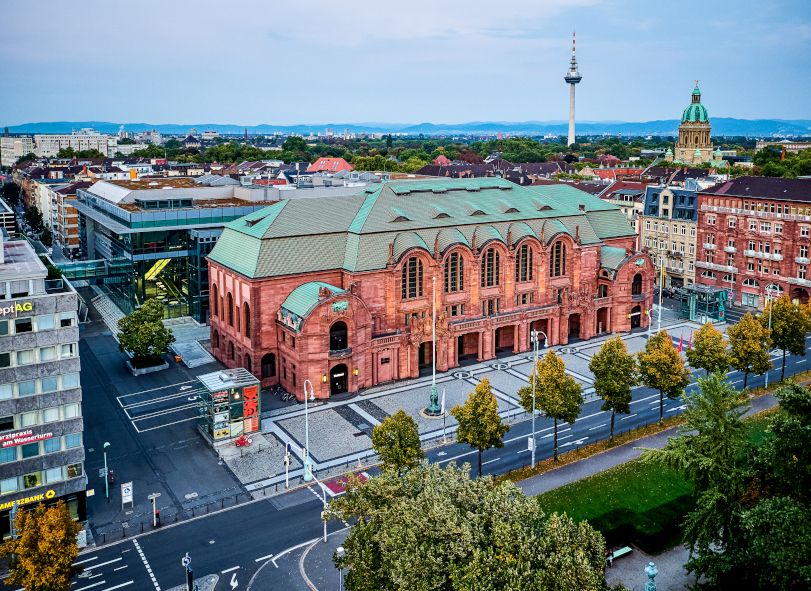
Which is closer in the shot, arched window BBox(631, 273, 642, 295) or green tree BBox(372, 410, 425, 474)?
green tree BBox(372, 410, 425, 474)

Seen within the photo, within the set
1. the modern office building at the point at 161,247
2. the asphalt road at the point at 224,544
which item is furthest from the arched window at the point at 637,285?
the modern office building at the point at 161,247

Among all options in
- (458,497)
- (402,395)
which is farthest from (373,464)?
(458,497)

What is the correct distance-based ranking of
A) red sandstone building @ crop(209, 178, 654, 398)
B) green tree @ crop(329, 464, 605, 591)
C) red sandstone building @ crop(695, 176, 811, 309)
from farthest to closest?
1. red sandstone building @ crop(695, 176, 811, 309)
2. red sandstone building @ crop(209, 178, 654, 398)
3. green tree @ crop(329, 464, 605, 591)

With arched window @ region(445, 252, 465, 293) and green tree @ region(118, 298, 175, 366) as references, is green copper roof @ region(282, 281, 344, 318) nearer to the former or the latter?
arched window @ region(445, 252, 465, 293)

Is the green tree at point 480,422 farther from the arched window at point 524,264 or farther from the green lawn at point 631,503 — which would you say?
the arched window at point 524,264

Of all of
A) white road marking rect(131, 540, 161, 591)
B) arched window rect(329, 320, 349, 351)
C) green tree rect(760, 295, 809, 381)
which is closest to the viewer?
white road marking rect(131, 540, 161, 591)

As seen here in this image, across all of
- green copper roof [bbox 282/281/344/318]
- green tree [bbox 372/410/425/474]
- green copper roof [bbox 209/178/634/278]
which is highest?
green copper roof [bbox 209/178/634/278]

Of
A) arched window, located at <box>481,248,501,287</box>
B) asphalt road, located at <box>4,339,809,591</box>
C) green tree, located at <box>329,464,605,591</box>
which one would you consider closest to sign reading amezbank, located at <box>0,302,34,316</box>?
asphalt road, located at <box>4,339,809,591</box>
